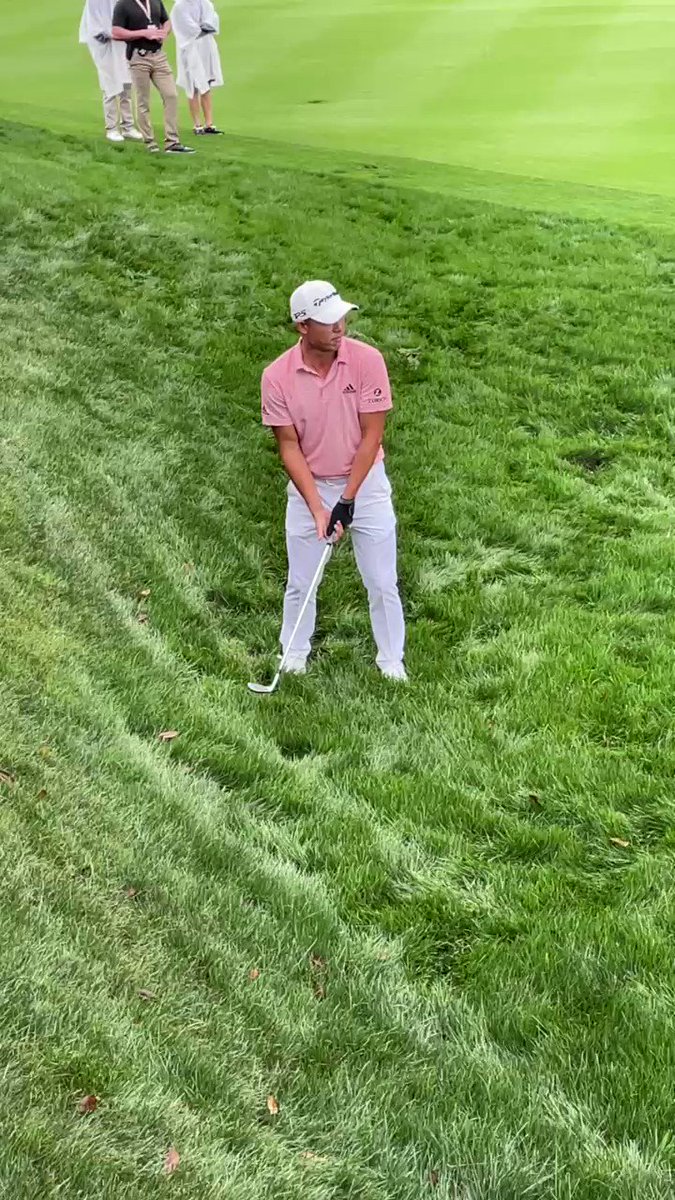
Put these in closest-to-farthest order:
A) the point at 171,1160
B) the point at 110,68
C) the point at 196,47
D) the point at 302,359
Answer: the point at 171,1160, the point at 302,359, the point at 110,68, the point at 196,47

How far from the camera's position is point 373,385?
4633mm

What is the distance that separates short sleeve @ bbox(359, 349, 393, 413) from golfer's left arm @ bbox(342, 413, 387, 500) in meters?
0.03

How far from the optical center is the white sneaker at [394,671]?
5.04 m

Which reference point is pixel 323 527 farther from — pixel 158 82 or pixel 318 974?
pixel 158 82

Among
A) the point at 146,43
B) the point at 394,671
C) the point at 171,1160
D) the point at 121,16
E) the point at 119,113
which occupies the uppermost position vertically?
the point at 121,16

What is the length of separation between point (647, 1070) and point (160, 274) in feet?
27.6

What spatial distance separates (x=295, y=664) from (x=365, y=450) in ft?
3.63

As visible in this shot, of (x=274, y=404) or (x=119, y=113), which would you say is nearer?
(x=274, y=404)

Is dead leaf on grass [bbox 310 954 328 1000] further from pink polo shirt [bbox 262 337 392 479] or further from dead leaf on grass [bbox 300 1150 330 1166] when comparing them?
pink polo shirt [bbox 262 337 392 479]

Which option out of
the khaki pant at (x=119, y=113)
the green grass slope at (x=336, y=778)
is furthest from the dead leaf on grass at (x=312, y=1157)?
the khaki pant at (x=119, y=113)

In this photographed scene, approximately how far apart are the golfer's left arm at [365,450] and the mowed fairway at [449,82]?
8.95 metres

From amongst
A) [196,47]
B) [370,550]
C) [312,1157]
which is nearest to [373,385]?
[370,550]

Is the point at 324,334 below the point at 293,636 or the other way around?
the other way around

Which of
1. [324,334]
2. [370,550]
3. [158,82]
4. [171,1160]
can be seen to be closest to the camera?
[171,1160]
